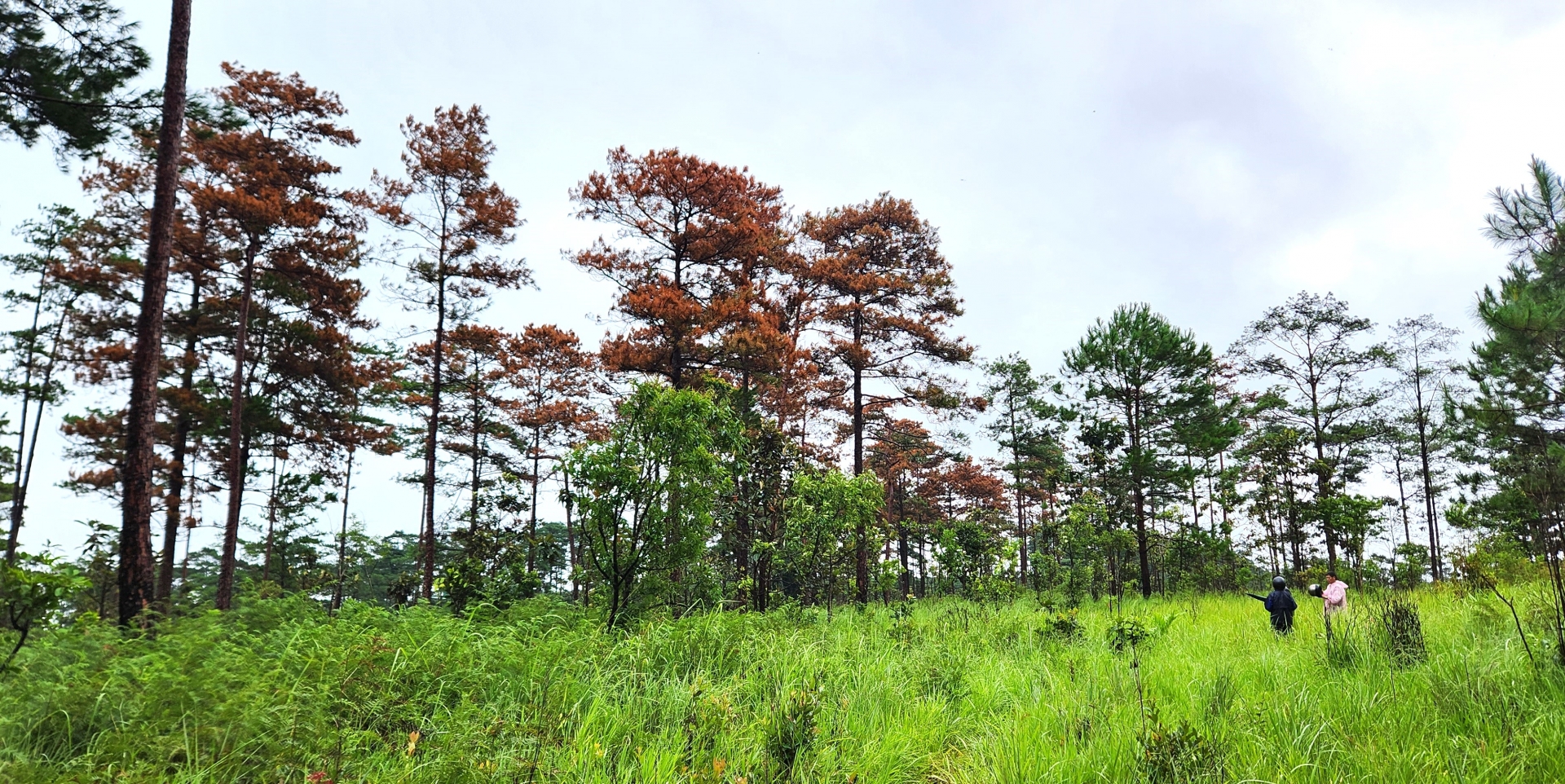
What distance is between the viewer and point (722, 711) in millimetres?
4363

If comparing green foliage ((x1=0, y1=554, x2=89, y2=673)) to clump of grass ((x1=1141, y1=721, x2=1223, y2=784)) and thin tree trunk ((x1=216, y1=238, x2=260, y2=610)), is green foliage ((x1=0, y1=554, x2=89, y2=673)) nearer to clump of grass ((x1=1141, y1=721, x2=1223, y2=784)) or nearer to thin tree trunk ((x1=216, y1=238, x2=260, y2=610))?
clump of grass ((x1=1141, y1=721, x2=1223, y2=784))

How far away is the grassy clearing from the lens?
11.7ft

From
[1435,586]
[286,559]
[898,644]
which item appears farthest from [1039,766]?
[286,559]

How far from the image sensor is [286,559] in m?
26.4

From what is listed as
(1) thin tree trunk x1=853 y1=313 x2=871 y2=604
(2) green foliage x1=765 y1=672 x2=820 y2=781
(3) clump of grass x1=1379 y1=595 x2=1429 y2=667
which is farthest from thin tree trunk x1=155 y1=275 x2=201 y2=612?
(3) clump of grass x1=1379 y1=595 x2=1429 y2=667

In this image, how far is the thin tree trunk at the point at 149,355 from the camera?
744cm

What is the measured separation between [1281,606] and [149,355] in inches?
588

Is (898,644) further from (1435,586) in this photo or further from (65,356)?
(65,356)

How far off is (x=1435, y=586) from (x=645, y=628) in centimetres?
1557

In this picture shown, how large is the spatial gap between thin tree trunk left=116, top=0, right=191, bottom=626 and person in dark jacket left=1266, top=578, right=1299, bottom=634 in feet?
45.9

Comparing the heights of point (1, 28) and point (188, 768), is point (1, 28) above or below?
above

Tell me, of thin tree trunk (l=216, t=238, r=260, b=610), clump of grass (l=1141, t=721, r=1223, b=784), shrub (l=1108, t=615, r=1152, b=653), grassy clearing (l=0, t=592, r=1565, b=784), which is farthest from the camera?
thin tree trunk (l=216, t=238, r=260, b=610)

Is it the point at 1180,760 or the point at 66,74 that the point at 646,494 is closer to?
the point at 1180,760

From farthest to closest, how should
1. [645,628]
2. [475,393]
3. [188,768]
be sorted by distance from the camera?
[475,393] < [645,628] < [188,768]
